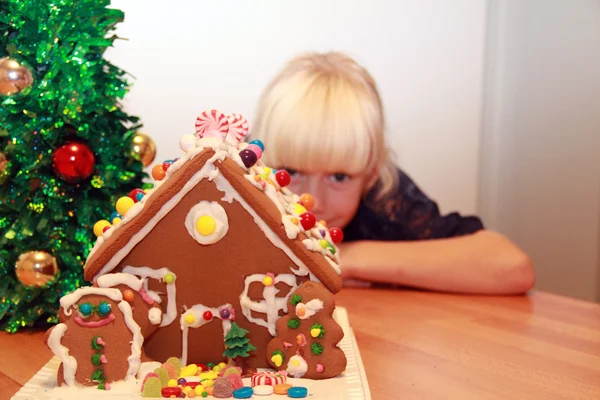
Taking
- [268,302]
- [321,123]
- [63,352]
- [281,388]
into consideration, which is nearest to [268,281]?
[268,302]

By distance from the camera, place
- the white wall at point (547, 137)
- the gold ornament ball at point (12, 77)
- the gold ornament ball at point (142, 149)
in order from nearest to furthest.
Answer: the gold ornament ball at point (12, 77)
the gold ornament ball at point (142, 149)
the white wall at point (547, 137)

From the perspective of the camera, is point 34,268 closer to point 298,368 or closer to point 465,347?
point 298,368

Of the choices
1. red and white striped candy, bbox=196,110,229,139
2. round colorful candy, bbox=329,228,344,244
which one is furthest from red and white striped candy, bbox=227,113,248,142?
round colorful candy, bbox=329,228,344,244

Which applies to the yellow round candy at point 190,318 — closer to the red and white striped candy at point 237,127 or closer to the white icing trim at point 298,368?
the white icing trim at point 298,368

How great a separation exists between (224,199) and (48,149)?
41 cm

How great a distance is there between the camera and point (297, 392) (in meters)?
0.73

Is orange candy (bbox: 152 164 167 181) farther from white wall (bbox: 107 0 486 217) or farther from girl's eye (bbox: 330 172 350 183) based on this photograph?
white wall (bbox: 107 0 486 217)

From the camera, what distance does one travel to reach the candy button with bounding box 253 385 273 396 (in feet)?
2.41

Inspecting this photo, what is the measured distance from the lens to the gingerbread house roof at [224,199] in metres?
0.80

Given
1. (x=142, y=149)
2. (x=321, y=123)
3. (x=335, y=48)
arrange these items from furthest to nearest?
(x=335, y=48) < (x=321, y=123) < (x=142, y=149)

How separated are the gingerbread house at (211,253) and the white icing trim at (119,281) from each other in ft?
0.05

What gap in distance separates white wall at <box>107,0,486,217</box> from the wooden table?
0.86 meters

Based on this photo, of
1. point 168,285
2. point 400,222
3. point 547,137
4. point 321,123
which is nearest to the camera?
point 168,285

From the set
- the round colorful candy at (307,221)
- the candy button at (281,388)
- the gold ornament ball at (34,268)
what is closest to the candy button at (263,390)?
the candy button at (281,388)
